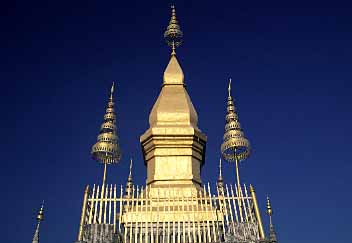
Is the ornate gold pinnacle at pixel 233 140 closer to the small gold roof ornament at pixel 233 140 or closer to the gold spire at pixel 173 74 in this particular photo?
the small gold roof ornament at pixel 233 140

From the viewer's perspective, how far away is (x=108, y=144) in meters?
Result: 20.0

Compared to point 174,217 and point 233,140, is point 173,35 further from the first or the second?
point 174,217

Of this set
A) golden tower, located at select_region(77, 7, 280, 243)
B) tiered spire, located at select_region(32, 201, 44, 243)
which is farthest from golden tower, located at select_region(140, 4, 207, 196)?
tiered spire, located at select_region(32, 201, 44, 243)

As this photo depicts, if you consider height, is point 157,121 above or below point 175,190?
above

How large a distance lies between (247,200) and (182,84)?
6917 millimetres

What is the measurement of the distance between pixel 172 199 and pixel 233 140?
7916 millimetres

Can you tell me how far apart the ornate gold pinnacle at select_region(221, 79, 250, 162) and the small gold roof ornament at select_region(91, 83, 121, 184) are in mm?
5137

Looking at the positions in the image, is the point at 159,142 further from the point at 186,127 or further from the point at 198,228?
the point at 198,228

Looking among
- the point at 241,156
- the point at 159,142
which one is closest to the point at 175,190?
the point at 159,142

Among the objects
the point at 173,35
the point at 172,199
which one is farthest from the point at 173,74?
the point at 172,199

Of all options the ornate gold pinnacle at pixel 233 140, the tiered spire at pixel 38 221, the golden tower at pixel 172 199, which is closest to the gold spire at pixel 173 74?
the golden tower at pixel 172 199

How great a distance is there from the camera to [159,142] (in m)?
14.5

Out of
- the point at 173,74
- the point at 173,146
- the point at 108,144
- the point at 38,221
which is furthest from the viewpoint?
the point at 108,144

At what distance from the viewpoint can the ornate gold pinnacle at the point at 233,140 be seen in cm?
1925
